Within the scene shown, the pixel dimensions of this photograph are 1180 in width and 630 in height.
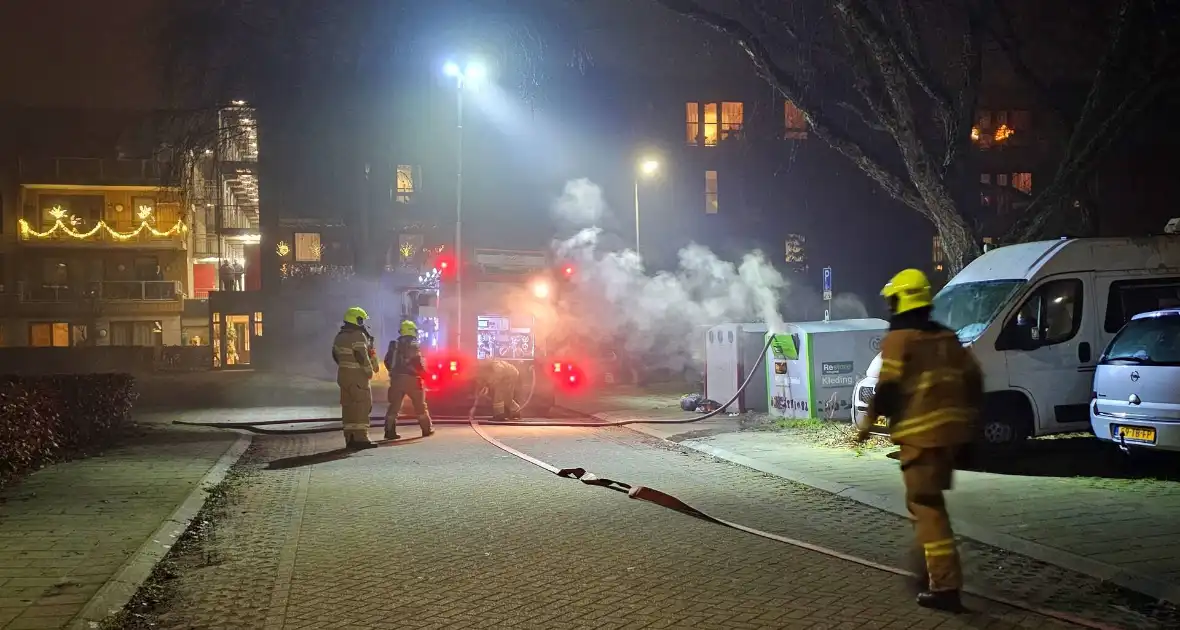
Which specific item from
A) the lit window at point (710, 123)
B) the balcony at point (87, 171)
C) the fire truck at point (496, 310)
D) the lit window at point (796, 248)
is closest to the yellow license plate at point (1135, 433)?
the fire truck at point (496, 310)

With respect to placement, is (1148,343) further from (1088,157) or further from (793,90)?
(793,90)

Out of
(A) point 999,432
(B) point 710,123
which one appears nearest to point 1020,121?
(B) point 710,123

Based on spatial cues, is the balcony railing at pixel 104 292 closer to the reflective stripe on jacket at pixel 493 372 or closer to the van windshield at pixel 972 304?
the reflective stripe on jacket at pixel 493 372

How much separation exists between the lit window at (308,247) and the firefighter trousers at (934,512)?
40.1 meters

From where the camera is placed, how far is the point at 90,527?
301 inches

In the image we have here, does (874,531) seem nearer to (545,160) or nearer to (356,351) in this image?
(356,351)

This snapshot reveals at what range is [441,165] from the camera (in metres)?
41.8

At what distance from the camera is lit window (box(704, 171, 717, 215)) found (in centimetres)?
4344

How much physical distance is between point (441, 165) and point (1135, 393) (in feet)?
116

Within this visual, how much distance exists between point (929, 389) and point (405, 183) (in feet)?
128

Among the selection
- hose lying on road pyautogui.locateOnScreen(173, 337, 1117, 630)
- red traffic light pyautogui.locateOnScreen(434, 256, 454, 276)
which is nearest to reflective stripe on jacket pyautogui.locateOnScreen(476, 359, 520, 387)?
hose lying on road pyautogui.locateOnScreen(173, 337, 1117, 630)

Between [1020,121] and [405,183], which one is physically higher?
[1020,121]

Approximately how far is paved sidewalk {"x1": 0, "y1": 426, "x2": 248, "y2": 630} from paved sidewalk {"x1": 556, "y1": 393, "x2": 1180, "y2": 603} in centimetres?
609

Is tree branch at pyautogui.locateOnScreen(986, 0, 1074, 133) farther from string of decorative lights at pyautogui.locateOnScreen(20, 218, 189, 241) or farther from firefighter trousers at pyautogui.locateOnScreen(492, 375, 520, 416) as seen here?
string of decorative lights at pyautogui.locateOnScreen(20, 218, 189, 241)
